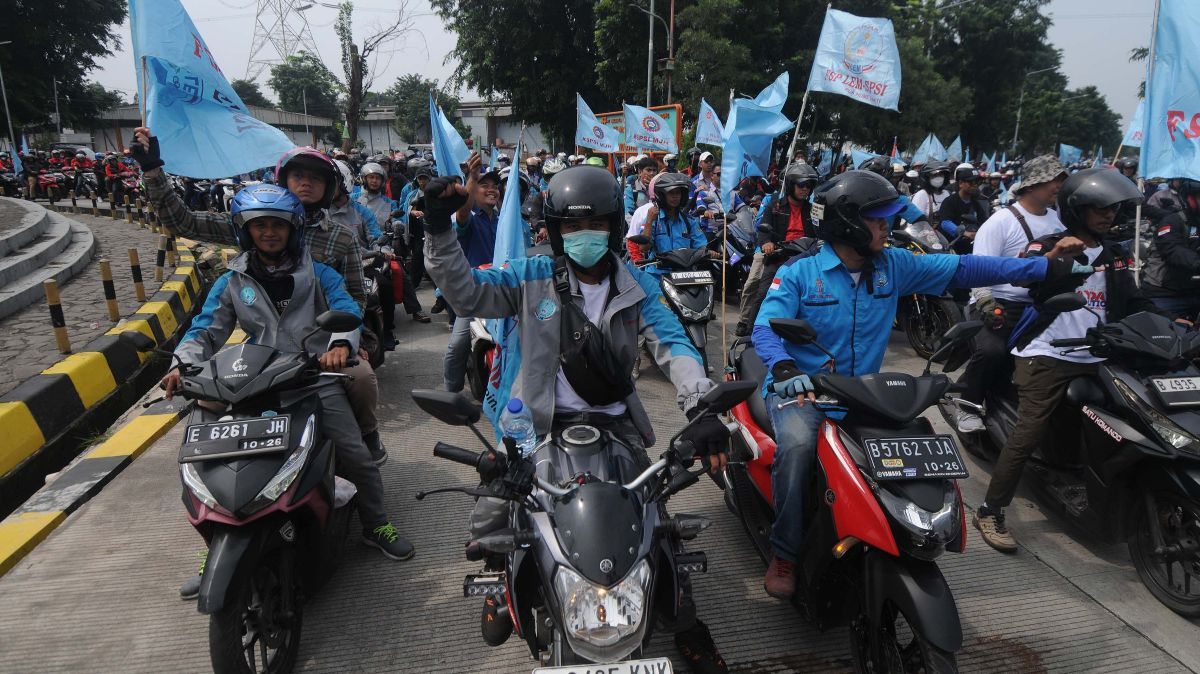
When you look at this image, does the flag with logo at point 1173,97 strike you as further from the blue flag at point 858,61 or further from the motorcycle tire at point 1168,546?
the blue flag at point 858,61

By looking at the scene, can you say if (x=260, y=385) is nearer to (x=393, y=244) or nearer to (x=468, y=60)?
(x=393, y=244)

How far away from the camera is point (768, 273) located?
Answer: 6449 mm

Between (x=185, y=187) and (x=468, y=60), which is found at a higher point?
(x=468, y=60)

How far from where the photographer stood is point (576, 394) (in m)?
2.64

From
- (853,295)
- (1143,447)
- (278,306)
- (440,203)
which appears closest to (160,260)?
(278,306)

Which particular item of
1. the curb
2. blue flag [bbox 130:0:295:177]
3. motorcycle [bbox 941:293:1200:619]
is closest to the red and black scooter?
motorcycle [bbox 941:293:1200:619]

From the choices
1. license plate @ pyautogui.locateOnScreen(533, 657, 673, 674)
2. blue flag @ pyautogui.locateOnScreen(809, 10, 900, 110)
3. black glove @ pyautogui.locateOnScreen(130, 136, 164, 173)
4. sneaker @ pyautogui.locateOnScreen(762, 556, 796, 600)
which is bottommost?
sneaker @ pyautogui.locateOnScreen(762, 556, 796, 600)

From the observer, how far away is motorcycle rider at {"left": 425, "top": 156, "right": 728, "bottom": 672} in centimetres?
244

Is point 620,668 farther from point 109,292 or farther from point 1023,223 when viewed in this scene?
point 109,292

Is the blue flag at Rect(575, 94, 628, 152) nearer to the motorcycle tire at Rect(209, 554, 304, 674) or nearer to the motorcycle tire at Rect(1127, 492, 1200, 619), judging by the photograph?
the motorcycle tire at Rect(1127, 492, 1200, 619)

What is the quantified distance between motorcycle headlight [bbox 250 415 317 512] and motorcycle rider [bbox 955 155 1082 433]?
145 inches

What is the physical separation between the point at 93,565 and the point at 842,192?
397 cm

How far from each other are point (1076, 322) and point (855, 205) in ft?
5.59

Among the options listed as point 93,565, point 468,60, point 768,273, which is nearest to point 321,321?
point 93,565
